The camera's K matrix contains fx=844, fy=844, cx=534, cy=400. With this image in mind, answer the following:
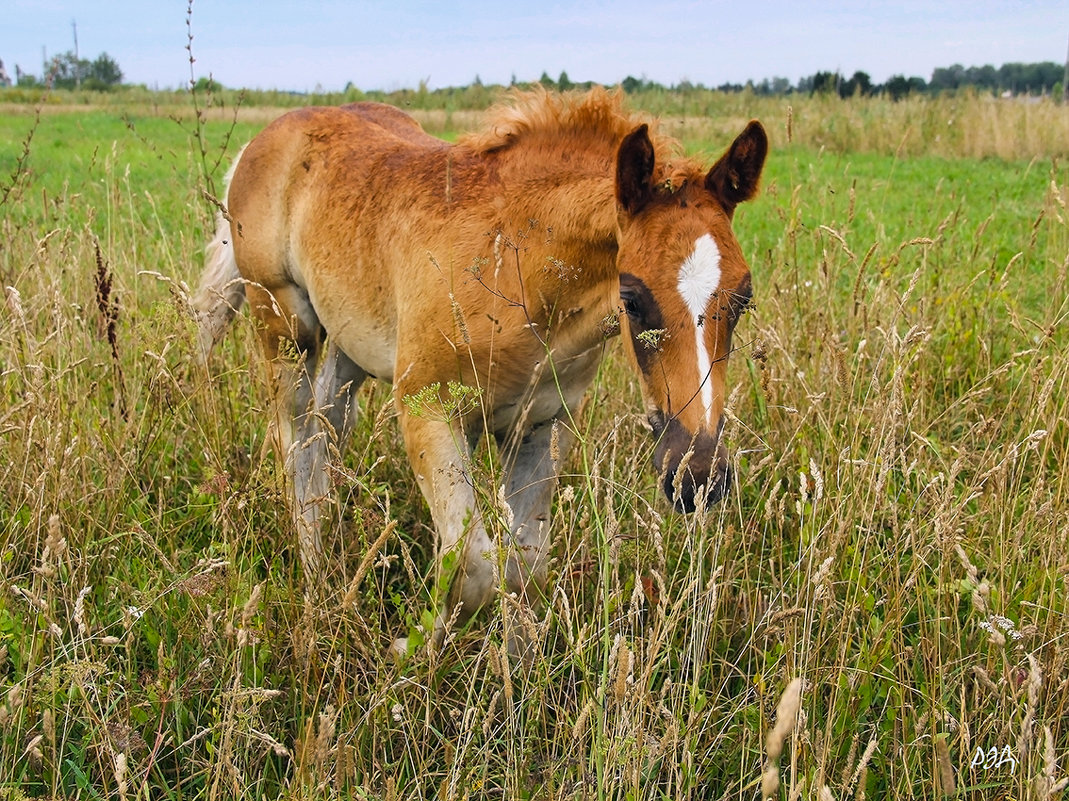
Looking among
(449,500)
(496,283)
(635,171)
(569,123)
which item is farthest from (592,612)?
(569,123)

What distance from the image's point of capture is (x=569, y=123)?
2961mm

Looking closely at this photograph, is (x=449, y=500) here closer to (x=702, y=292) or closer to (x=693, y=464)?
(x=693, y=464)

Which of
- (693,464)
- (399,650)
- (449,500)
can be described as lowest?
(399,650)

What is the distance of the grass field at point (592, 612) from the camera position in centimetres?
188

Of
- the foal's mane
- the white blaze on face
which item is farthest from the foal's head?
the foal's mane

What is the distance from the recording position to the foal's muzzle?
2.16 m

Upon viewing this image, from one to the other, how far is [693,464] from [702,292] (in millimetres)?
451

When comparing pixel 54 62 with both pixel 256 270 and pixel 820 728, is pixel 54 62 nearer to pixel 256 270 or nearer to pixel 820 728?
pixel 256 270

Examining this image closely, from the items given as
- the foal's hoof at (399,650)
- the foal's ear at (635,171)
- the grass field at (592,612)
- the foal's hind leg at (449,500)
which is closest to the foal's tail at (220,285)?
the grass field at (592,612)

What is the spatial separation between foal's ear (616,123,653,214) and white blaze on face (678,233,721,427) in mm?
305

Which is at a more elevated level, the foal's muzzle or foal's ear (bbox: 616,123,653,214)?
foal's ear (bbox: 616,123,653,214)

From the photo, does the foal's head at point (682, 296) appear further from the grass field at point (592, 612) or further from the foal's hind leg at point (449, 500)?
the foal's hind leg at point (449, 500)

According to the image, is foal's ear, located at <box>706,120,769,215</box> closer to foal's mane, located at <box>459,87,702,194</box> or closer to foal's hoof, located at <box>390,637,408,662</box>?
foal's mane, located at <box>459,87,702,194</box>

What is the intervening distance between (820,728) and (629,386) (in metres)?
2.22
